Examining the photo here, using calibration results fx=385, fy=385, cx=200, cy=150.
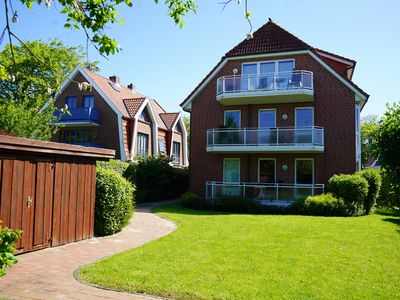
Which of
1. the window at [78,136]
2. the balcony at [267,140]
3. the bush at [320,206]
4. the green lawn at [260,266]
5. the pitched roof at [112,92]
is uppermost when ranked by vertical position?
the pitched roof at [112,92]

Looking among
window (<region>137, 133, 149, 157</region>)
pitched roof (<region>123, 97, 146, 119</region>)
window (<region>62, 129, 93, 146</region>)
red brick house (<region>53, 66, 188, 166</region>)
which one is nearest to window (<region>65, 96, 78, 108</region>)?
red brick house (<region>53, 66, 188, 166</region>)

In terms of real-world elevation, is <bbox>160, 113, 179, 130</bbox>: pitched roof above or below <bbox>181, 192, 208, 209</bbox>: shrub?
above

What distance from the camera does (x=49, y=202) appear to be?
Answer: 932 cm

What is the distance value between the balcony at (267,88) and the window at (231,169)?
363 centimetres

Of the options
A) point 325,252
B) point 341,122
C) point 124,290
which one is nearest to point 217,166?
point 341,122

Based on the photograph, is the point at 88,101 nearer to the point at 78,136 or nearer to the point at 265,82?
the point at 78,136

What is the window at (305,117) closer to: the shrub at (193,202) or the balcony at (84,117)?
the shrub at (193,202)

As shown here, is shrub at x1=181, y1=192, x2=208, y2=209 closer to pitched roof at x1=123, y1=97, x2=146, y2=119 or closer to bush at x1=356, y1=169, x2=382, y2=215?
bush at x1=356, y1=169, x2=382, y2=215

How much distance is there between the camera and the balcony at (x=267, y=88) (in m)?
21.1

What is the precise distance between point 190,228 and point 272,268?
18.2ft

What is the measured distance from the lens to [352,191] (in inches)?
689

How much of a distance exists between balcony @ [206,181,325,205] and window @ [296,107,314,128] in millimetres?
3741

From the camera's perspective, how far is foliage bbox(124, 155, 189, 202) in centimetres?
2376

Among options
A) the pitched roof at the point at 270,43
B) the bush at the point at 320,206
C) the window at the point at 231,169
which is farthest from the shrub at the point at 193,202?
the pitched roof at the point at 270,43
